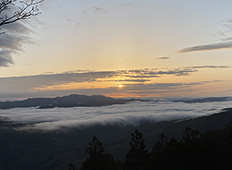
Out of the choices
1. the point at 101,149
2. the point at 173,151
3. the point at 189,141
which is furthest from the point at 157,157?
the point at 101,149

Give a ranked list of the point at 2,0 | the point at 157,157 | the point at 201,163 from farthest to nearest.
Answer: the point at 157,157 < the point at 201,163 < the point at 2,0

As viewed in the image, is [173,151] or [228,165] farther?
[173,151]

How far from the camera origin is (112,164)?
1987 inches

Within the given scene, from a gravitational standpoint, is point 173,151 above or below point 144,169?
above

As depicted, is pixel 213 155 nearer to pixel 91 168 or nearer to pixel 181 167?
pixel 181 167

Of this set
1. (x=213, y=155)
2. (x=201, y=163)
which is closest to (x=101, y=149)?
(x=201, y=163)

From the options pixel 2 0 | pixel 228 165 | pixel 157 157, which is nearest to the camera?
pixel 2 0

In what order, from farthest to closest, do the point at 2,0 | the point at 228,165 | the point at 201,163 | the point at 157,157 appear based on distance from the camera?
the point at 157,157
the point at 201,163
the point at 228,165
the point at 2,0

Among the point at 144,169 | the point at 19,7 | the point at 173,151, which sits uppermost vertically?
the point at 19,7

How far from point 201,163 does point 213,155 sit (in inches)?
157

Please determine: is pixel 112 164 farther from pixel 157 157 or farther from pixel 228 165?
pixel 228 165

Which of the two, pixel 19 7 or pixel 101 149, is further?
pixel 101 149

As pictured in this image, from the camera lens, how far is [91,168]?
46.7 metres

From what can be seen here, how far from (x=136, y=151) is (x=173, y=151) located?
9341 millimetres
